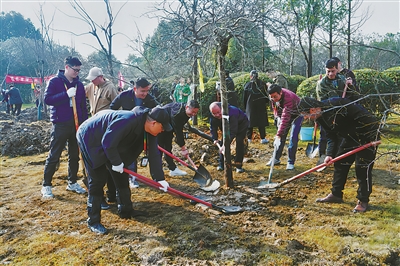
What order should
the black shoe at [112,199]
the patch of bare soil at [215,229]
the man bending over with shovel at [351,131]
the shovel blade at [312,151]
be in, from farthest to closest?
the shovel blade at [312,151] → the black shoe at [112,199] → the man bending over with shovel at [351,131] → the patch of bare soil at [215,229]

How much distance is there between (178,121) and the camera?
17.5ft

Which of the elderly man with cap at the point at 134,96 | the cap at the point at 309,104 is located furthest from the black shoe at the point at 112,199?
the cap at the point at 309,104

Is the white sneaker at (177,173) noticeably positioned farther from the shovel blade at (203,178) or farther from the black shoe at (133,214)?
the black shoe at (133,214)

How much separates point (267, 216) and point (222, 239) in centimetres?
83

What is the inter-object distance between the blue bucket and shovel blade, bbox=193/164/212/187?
10.8 feet

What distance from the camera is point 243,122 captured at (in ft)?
17.9

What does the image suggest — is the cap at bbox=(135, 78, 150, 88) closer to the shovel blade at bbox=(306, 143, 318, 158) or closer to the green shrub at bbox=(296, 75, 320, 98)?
the shovel blade at bbox=(306, 143, 318, 158)

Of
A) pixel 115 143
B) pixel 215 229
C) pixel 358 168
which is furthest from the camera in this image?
pixel 358 168

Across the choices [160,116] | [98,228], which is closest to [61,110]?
[98,228]

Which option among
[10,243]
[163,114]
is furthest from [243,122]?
[10,243]

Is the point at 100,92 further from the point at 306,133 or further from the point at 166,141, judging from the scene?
the point at 306,133

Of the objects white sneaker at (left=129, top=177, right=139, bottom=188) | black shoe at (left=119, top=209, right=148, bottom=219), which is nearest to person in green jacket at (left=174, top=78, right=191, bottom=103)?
white sneaker at (left=129, top=177, right=139, bottom=188)

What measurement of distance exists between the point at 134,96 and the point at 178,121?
0.91 metres

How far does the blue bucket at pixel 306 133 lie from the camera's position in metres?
7.26
